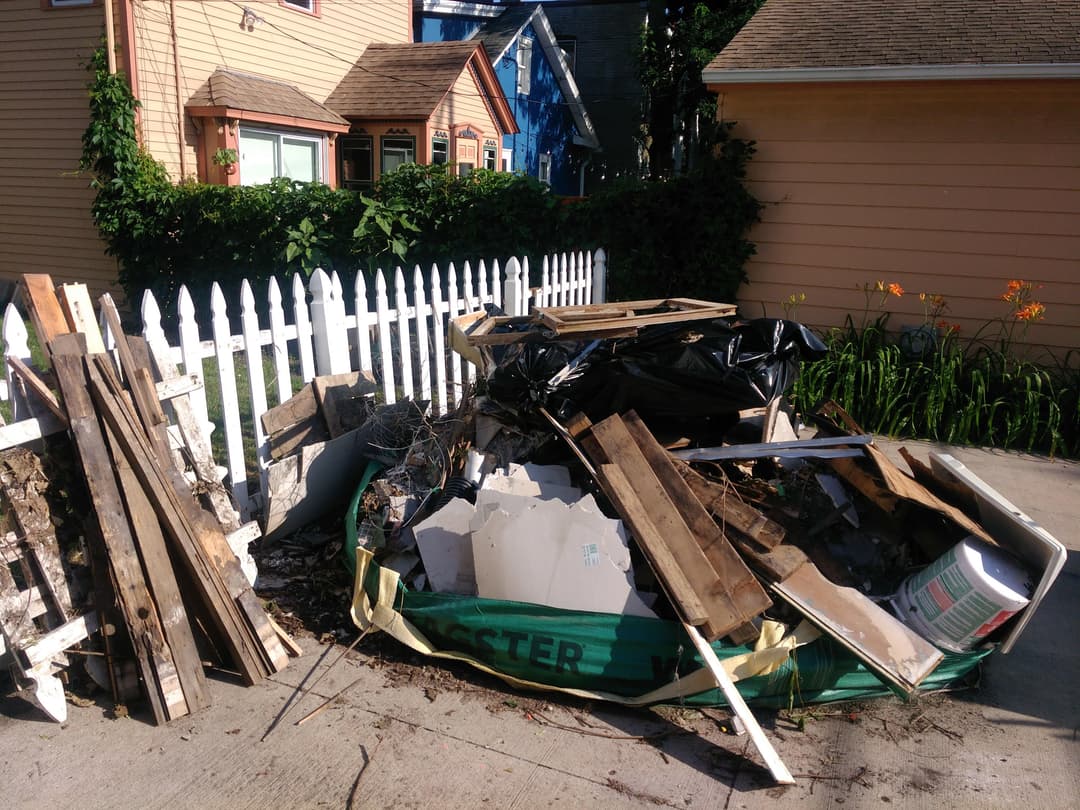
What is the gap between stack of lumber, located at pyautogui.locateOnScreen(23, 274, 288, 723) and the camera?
2.89 meters

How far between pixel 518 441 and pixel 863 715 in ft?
6.45

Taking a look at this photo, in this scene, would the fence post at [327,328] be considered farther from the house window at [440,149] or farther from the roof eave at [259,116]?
the house window at [440,149]

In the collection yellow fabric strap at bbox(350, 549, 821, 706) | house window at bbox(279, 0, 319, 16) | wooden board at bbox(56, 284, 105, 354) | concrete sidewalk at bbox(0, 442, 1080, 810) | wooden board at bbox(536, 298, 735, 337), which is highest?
house window at bbox(279, 0, 319, 16)

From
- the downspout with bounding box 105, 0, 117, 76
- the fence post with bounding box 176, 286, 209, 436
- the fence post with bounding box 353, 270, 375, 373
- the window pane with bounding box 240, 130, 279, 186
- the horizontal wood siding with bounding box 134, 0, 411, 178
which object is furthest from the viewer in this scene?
the window pane with bounding box 240, 130, 279, 186

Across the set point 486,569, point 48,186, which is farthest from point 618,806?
point 48,186

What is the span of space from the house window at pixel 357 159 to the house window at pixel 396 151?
9.8 inches

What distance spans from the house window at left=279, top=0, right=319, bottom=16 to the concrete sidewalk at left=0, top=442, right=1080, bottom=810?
1281 cm

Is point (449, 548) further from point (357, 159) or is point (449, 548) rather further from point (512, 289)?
point (357, 159)

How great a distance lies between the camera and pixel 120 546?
9.53 ft

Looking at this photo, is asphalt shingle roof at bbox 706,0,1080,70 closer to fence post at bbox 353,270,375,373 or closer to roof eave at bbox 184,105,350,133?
fence post at bbox 353,270,375,373

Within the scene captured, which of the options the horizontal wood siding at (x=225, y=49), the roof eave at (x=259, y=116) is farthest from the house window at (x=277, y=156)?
the horizontal wood siding at (x=225, y=49)

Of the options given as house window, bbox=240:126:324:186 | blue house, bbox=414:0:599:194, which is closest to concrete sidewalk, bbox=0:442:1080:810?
house window, bbox=240:126:324:186

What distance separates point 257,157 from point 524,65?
11385mm

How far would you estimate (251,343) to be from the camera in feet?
13.2
